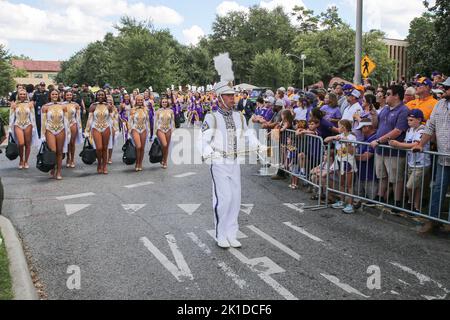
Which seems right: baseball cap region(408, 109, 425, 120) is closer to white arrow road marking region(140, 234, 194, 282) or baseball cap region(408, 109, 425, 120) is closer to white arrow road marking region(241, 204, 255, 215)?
white arrow road marking region(241, 204, 255, 215)

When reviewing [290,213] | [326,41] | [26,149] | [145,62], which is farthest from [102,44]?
[290,213]

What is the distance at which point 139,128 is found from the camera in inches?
468

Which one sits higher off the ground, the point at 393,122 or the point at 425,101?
the point at 425,101

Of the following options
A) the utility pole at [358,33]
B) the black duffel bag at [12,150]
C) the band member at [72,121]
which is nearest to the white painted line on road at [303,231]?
the band member at [72,121]

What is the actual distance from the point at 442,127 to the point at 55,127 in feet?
25.3

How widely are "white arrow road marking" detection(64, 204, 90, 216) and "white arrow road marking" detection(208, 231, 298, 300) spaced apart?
310 centimetres

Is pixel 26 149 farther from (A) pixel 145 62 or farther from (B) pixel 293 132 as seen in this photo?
(A) pixel 145 62

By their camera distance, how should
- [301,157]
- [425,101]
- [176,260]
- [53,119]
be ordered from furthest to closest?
[53,119] → [301,157] → [425,101] → [176,260]

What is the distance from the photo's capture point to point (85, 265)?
5406 mm

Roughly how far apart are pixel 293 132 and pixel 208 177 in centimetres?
254

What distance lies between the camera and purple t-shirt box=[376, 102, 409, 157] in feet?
24.2

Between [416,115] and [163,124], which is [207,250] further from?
[163,124]

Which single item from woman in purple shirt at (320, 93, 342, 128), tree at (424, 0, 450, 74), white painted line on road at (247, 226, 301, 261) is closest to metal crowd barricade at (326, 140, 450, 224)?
woman in purple shirt at (320, 93, 342, 128)

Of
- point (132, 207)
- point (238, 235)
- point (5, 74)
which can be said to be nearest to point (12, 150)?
point (132, 207)
